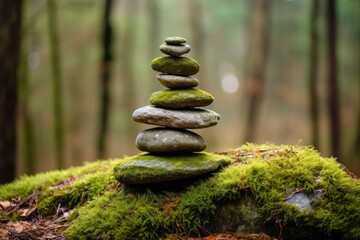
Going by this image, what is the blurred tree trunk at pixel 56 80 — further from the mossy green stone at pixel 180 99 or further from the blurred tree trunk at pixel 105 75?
the mossy green stone at pixel 180 99

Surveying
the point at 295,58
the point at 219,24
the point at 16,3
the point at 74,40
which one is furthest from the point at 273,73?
the point at 16,3

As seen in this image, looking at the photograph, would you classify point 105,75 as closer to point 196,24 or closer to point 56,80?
point 56,80

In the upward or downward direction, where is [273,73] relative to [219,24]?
downward

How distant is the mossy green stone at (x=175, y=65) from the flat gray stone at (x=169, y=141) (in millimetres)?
776

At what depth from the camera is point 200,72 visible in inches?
1100

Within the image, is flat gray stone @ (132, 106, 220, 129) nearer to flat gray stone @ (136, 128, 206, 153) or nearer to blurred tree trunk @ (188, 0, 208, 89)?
flat gray stone @ (136, 128, 206, 153)

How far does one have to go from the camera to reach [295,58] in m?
33.3

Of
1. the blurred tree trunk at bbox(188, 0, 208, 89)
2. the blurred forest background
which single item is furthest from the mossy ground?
the blurred tree trunk at bbox(188, 0, 208, 89)

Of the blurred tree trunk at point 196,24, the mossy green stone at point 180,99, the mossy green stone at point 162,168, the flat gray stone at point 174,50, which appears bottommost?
the mossy green stone at point 162,168

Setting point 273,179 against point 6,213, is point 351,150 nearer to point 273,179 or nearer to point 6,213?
point 273,179

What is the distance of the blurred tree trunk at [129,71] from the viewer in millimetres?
28359

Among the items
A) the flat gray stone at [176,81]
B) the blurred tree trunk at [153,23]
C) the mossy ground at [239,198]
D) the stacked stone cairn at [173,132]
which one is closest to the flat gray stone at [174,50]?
the stacked stone cairn at [173,132]

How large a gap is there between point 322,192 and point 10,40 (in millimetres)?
5845

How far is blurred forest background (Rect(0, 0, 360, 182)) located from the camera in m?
15.3
